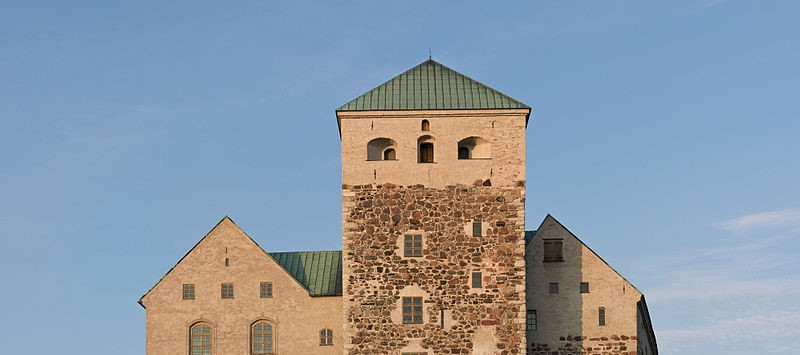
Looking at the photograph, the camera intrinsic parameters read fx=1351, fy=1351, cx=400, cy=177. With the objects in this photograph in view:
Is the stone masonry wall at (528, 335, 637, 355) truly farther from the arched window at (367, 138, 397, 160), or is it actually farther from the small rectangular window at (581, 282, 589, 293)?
the arched window at (367, 138, 397, 160)

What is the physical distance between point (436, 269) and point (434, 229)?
1.66 meters

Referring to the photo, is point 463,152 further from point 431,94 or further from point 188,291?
point 188,291

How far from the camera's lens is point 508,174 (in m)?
56.8

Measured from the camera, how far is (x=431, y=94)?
5825cm

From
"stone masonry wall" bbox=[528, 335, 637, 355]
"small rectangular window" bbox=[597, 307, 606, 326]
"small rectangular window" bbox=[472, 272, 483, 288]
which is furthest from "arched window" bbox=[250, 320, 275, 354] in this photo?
"small rectangular window" bbox=[597, 307, 606, 326]

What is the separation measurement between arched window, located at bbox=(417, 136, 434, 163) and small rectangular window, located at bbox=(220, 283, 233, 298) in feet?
33.9

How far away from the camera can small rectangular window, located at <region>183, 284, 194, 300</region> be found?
196 ft

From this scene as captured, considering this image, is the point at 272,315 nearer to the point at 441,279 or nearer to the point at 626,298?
the point at 441,279

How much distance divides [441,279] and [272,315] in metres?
8.26

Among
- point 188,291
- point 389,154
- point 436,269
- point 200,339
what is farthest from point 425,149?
point 200,339

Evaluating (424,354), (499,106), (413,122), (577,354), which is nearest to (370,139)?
(413,122)

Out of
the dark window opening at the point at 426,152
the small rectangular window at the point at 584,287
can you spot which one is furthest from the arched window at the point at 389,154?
the small rectangular window at the point at 584,287

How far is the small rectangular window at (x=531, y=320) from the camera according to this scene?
60.4m

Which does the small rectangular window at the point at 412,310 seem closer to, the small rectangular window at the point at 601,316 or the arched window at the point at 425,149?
the arched window at the point at 425,149
